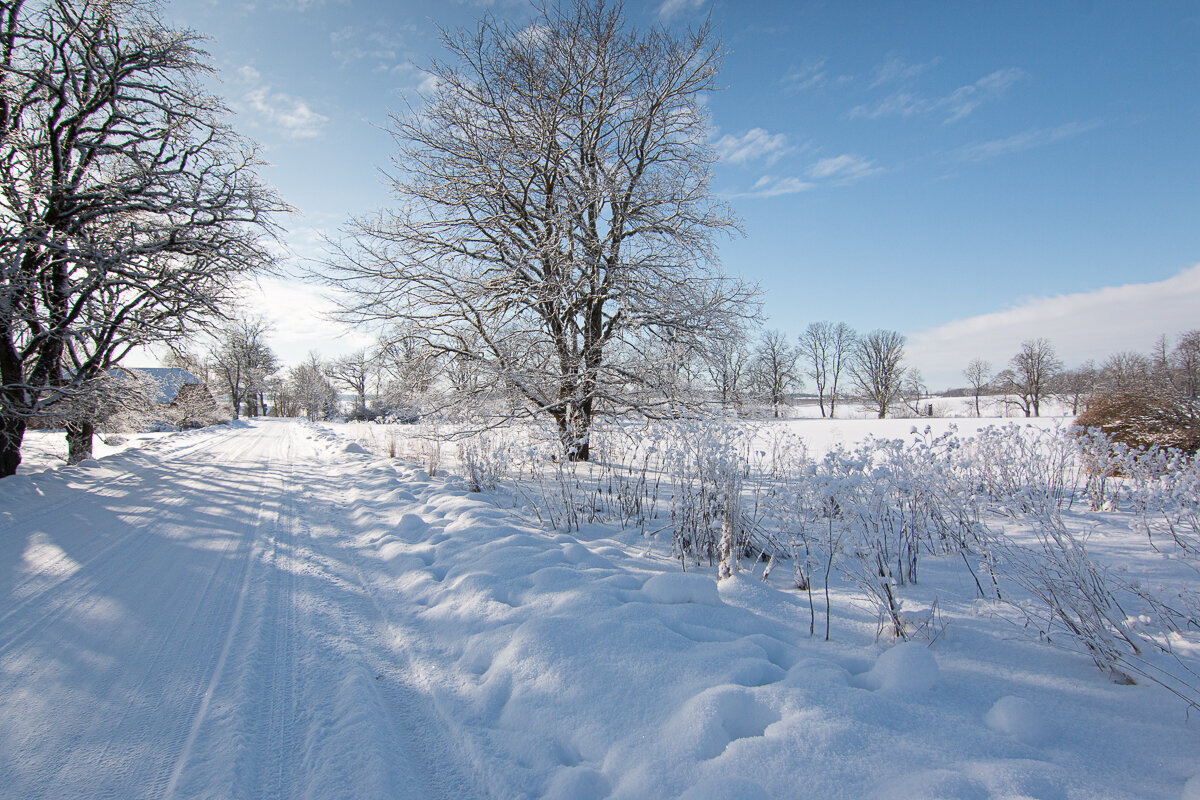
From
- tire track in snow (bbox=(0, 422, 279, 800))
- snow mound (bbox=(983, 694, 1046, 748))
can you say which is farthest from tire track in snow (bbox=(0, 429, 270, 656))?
snow mound (bbox=(983, 694, 1046, 748))

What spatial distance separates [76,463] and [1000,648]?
15.2 metres

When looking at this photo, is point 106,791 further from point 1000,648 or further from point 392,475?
point 392,475

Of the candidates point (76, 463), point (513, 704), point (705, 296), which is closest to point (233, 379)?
point (76, 463)

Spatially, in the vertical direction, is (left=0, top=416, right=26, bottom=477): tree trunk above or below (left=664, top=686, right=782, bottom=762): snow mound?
above

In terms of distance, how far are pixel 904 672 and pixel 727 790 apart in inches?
46.2

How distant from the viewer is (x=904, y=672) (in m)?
2.15

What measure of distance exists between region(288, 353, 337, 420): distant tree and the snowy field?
2218 inches

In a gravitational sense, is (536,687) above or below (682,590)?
below

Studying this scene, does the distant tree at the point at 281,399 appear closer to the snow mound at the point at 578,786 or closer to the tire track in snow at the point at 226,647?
the tire track in snow at the point at 226,647

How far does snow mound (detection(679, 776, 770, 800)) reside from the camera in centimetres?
152

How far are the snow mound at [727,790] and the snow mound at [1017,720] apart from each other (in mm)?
1089

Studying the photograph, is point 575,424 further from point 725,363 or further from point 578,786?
point 578,786

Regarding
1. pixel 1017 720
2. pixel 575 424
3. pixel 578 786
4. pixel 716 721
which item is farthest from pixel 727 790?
pixel 575 424

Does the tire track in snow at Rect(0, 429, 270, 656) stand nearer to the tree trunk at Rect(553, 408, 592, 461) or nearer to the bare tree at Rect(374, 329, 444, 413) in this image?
the bare tree at Rect(374, 329, 444, 413)
